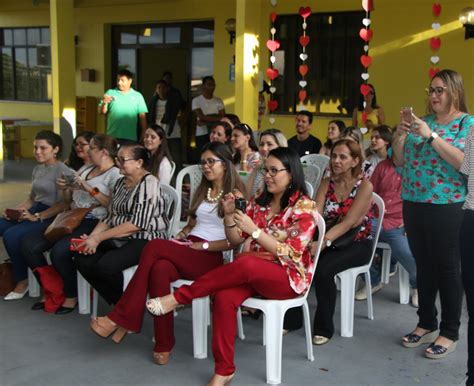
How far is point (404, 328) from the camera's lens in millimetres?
3727

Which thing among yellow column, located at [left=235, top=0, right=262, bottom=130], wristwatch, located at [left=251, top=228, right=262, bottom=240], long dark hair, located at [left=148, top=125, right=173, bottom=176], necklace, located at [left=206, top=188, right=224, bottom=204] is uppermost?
yellow column, located at [left=235, top=0, right=262, bottom=130]

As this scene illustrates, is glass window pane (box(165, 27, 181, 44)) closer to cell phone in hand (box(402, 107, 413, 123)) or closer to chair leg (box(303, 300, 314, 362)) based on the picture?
cell phone in hand (box(402, 107, 413, 123))

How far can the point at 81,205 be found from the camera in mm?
4137

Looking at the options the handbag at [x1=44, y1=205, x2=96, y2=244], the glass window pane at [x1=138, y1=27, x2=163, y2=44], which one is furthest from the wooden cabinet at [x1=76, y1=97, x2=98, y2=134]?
the handbag at [x1=44, y1=205, x2=96, y2=244]

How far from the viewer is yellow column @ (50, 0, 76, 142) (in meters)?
8.61

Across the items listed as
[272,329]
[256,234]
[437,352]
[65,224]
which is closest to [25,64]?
[65,224]

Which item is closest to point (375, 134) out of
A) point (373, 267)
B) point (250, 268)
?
point (373, 267)

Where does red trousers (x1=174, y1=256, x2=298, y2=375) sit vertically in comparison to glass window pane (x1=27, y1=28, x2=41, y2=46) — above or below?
below

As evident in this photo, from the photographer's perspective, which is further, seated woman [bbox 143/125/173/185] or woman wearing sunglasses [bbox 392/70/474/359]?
seated woman [bbox 143/125/173/185]

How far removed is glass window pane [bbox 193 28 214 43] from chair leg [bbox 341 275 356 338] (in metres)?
7.18

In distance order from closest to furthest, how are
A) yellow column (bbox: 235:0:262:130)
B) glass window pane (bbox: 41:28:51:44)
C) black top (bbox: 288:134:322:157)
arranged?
black top (bbox: 288:134:322:157), yellow column (bbox: 235:0:262:130), glass window pane (bbox: 41:28:51:44)

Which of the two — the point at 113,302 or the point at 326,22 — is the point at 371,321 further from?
the point at 326,22

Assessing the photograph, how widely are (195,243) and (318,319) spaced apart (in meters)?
0.86

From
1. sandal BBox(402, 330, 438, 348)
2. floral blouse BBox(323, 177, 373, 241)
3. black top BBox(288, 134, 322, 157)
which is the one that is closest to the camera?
sandal BBox(402, 330, 438, 348)
